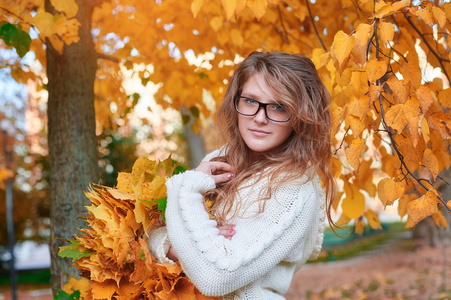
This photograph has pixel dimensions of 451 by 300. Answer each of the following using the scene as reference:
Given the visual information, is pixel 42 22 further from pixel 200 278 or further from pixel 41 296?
pixel 41 296

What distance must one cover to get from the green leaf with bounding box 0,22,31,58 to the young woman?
42.4 inches

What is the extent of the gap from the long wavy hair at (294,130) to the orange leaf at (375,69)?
27 cm

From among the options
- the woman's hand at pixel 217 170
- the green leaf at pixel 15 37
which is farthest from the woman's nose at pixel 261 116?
the green leaf at pixel 15 37

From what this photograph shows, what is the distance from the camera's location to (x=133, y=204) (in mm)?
1712

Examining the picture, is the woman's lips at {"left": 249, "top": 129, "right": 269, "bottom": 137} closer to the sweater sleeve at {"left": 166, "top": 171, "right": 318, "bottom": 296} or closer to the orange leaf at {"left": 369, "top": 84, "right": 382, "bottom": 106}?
the sweater sleeve at {"left": 166, "top": 171, "right": 318, "bottom": 296}

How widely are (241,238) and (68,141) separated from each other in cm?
157

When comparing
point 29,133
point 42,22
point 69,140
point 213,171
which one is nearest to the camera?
point 213,171

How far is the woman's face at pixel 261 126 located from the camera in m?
1.79

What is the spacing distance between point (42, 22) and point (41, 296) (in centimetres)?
769

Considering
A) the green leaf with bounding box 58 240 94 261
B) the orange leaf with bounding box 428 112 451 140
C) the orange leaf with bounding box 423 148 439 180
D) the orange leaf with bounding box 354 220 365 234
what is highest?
the orange leaf with bounding box 428 112 451 140

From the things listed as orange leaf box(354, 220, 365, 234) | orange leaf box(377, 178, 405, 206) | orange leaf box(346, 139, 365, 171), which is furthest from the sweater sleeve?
orange leaf box(354, 220, 365, 234)

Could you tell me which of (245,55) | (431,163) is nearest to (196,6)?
(431,163)

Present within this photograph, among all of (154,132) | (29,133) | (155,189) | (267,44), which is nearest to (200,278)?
(155,189)

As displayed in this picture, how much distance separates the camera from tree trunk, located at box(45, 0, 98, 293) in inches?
106
